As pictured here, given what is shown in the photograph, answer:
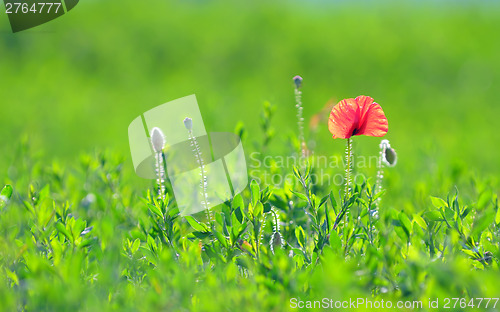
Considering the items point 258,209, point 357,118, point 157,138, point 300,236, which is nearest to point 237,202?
point 258,209

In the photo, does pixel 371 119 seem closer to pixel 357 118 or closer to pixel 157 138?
pixel 357 118

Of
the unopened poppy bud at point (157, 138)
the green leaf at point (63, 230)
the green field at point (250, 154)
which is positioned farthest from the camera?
the unopened poppy bud at point (157, 138)

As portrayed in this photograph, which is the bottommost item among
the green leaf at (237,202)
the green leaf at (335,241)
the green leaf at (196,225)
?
the green leaf at (335,241)

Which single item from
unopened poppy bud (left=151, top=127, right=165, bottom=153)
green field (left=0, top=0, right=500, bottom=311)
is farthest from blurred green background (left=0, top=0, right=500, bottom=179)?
unopened poppy bud (left=151, top=127, right=165, bottom=153)

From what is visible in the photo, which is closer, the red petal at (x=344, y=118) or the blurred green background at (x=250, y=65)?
the red petal at (x=344, y=118)


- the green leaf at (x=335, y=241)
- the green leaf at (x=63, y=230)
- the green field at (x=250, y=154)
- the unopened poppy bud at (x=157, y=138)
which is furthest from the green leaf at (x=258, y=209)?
the green leaf at (x=63, y=230)

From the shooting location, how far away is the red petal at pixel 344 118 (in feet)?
5.08

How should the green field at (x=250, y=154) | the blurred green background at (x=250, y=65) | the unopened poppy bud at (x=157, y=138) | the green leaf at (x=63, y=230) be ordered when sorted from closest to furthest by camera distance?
the green field at (x=250, y=154)
the green leaf at (x=63, y=230)
the unopened poppy bud at (x=157, y=138)
the blurred green background at (x=250, y=65)

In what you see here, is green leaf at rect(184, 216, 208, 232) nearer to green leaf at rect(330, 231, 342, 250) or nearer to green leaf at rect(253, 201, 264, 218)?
green leaf at rect(253, 201, 264, 218)

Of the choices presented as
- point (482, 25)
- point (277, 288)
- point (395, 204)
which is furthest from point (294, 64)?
point (277, 288)

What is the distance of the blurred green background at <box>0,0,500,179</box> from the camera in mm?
4738

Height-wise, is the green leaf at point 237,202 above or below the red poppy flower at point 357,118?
below

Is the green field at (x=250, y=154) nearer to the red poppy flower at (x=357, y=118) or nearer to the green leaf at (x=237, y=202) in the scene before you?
the green leaf at (x=237, y=202)

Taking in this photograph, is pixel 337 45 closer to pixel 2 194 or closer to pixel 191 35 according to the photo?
pixel 191 35
